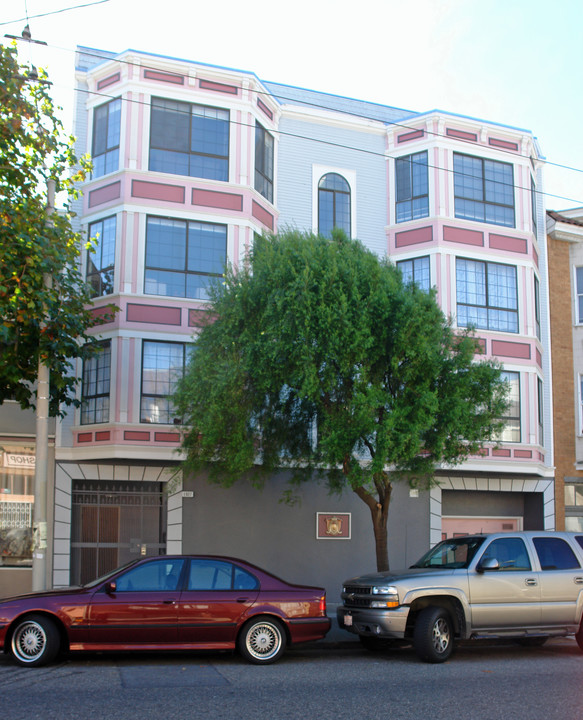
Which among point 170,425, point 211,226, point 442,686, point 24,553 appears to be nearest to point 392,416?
point 442,686

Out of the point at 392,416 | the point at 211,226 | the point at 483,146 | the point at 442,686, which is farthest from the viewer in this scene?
the point at 483,146

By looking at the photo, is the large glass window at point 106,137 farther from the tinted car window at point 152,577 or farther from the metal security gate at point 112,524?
the tinted car window at point 152,577

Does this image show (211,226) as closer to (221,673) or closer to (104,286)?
(104,286)

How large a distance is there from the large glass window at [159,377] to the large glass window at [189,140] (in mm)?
4042

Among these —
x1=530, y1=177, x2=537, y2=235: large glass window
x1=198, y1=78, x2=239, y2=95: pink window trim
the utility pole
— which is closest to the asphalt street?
the utility pole

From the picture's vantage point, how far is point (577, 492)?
71.5ft

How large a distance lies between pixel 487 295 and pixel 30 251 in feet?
38.7

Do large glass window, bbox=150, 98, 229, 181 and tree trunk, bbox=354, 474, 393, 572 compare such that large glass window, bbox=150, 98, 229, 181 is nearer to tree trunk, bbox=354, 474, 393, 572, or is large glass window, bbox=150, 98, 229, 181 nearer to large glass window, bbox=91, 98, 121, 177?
large glass window, bbox=91, 98, 121, 177

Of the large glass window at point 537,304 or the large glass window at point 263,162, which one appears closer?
the large glass window at point 263,162

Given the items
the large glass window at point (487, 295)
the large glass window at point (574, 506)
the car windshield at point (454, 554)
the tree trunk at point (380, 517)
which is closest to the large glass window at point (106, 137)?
the large glass window at point (487, 295)

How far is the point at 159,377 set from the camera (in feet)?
57.3

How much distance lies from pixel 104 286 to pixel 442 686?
11690mm

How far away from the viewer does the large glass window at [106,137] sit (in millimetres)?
18250

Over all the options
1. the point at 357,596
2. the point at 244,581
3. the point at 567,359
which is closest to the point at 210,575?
the point at 244,581
